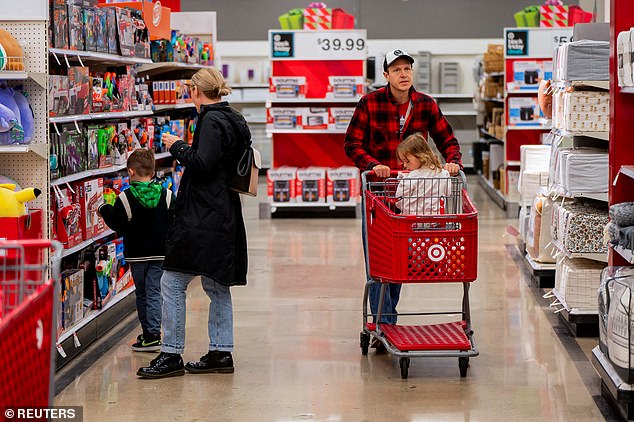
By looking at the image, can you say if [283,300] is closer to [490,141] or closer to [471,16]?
[490,141]

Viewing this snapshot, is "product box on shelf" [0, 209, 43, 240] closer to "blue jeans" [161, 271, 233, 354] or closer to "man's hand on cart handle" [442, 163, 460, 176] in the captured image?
"blue jeans" [161, 271, 233, 354]

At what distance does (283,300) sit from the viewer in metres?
7.17

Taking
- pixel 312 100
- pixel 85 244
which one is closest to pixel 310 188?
pixel 312 100

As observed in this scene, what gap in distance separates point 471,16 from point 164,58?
35.4 feet

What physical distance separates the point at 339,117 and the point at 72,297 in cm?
664

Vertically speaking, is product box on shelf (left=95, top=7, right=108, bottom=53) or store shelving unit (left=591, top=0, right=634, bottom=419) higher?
product box on shelf (left=95, top=7, right=108, bottom=53)

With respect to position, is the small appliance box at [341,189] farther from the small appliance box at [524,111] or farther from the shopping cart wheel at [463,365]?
the shopping cart wheel at [463,365]

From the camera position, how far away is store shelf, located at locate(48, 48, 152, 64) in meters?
5.31

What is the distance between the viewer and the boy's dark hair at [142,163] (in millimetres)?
5508

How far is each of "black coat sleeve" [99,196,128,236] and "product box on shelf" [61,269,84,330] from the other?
1.15 ft

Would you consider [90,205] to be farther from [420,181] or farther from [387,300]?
[420,181]

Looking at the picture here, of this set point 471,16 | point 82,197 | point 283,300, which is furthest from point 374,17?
point 82,197

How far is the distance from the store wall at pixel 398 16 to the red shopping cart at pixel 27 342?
1593cm

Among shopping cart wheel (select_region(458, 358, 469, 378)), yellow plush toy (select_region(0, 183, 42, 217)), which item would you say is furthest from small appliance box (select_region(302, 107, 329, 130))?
yellow plush toy (select_region(0, 183, 42, 217))
